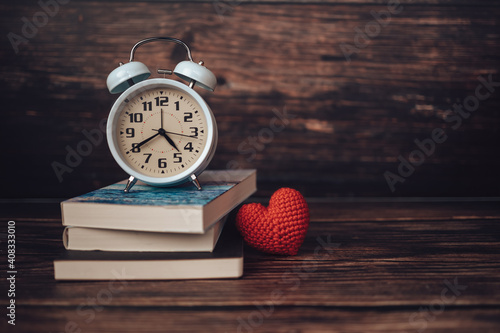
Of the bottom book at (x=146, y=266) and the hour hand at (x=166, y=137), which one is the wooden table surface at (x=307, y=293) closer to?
the bottom book at (x=146, y=266)

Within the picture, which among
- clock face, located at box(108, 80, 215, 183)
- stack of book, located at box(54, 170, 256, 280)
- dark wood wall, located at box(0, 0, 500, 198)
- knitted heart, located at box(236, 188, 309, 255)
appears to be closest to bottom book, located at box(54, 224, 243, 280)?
stack of book, located at box(54, 170, 256, 280)

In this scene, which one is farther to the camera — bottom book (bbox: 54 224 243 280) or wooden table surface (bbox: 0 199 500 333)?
bottom book (bbox: 54 224 243 280)

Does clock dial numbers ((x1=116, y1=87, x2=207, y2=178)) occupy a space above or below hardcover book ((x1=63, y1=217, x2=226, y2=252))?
above

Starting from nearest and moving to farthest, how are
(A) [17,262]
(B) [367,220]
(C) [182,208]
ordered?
1. (C) [182,208]
2. (A) [17,262]
3. (B) [367,220]

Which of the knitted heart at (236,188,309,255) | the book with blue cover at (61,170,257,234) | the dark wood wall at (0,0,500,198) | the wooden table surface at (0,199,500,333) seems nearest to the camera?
the wooden table surface at (0,199,500,333)

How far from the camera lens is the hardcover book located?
77 centimetres

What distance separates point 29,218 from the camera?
1.20 meters

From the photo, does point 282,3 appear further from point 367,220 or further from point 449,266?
point 449,266

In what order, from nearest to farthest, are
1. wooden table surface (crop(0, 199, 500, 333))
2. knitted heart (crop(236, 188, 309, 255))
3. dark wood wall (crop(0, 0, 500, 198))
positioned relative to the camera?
1. wooden table surface (crop(0, 199, 500, 333))
2. knitted heart (crop(236, 188, 309, 255))
3. dark wood wall (crop(0, 0, 500, 198))

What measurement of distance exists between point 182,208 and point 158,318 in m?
0.18

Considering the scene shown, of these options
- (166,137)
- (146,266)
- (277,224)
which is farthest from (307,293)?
(166,137)

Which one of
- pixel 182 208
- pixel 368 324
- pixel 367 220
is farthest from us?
pixel 367 220

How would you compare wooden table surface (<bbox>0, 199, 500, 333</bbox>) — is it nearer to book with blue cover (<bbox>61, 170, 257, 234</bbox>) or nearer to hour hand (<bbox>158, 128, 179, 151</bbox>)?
book with blue cover (<bbox>61, 170, 257, 234</bbox>)

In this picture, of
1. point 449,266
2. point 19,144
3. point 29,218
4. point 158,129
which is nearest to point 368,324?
point 449,266
